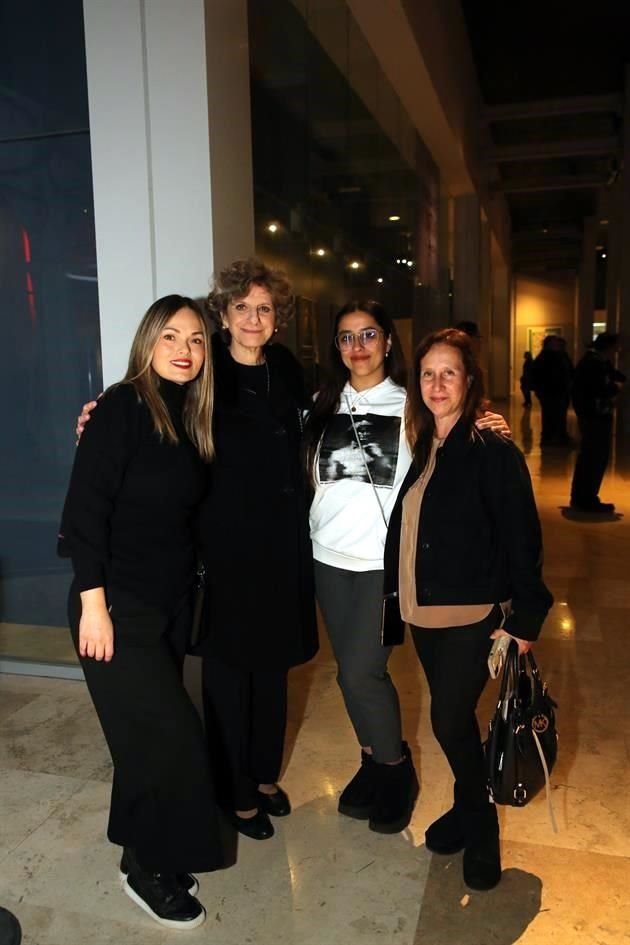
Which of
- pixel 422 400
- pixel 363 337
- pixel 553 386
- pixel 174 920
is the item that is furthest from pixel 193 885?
pixel 553 386

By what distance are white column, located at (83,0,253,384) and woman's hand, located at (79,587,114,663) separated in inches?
63.0

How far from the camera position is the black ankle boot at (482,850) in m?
2.43

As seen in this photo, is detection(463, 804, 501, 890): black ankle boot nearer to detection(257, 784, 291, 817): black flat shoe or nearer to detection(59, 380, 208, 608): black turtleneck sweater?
detection(257, 784, 291, 817): black flat shoe

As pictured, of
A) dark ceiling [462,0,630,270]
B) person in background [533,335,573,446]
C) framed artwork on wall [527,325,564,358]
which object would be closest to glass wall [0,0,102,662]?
dark ceiling [462,0,630,270]

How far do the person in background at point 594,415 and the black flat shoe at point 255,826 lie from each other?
579cm

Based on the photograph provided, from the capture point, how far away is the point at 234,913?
2350 mm

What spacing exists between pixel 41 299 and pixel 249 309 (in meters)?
2.03

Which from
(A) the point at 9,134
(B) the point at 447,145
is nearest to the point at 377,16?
(A) the point at 9,134

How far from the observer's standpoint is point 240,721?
107 inches

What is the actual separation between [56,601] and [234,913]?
2465 mm

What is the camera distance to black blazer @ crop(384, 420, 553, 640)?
222 centimetres

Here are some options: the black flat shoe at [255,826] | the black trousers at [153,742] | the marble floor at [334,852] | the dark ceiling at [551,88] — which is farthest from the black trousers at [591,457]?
the dark ceiling at [551,88]

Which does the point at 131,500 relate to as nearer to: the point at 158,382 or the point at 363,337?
the point at 158,382

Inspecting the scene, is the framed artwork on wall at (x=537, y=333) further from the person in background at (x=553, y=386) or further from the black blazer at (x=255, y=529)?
the black blazer at (x=255, y=529)
